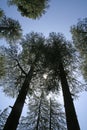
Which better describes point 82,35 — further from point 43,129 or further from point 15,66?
point 43,129

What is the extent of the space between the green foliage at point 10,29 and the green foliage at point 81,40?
6.55 metres

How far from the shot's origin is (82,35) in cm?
1514

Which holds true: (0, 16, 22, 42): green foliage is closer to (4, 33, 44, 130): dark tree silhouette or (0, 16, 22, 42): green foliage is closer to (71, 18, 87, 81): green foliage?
(4, 33, 44, 130): dark tree silhouette

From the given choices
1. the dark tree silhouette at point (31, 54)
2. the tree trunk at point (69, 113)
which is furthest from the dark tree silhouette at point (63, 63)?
the dark tree silhouette at point (31, 54)

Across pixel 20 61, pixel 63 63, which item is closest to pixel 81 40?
pixel 63 63

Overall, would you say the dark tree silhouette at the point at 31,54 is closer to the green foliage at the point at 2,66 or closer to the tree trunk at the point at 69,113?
the green foliage at the point at 2,66

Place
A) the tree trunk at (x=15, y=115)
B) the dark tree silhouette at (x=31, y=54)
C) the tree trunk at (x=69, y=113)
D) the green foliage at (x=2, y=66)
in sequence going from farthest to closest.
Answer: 1. the green foliage at (x=2, y=66)
2. the dark tree silhouette at (x=31, y=54)
3. the tree trunk at (x=15, y=115)
4. the tree trunk at (x=69, y=113)

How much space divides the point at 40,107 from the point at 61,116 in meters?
3.22

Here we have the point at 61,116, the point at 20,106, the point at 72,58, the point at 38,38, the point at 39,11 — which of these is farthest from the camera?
the point at 61,116

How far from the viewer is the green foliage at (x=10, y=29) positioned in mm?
16413

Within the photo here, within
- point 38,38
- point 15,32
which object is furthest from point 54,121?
point 15,32

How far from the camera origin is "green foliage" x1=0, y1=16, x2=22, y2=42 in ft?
53.8

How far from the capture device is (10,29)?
17031 millimetres

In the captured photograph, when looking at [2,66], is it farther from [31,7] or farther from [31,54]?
[31,7]
